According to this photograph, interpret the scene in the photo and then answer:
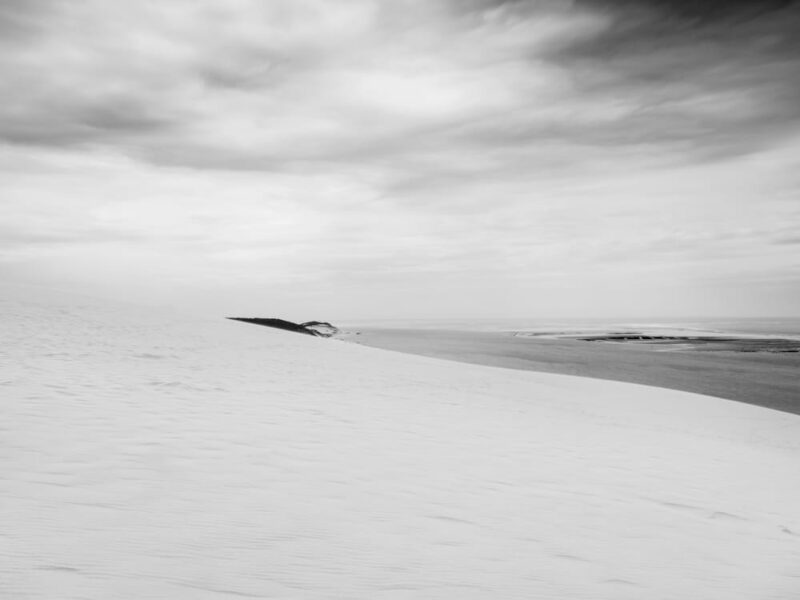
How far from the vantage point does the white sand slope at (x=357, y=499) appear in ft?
9.94

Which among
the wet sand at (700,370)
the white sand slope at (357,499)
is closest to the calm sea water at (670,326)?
the wet sand at (700,370)

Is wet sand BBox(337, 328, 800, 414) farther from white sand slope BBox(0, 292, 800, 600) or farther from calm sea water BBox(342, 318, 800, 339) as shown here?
calm sea water BBox(342, 318, 800, 339)

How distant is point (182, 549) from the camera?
3111 millimetres

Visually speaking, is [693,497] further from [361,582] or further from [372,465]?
[361,582]

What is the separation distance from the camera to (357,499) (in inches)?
171

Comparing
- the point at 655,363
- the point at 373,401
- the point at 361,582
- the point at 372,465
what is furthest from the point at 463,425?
the point at 655,363

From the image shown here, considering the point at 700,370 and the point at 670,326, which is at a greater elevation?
the point at 670,326

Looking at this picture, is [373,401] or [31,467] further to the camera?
[373,401]

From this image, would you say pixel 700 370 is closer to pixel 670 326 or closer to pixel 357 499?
pixel 357 499

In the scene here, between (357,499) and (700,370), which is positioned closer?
(357,499)

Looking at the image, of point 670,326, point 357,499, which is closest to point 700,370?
point 357,499

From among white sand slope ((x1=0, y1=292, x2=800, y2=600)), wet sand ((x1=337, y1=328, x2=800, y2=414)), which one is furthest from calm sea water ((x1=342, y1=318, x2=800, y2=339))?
white sand slope ((x1=0, y1=292, x2=800, y2=600))

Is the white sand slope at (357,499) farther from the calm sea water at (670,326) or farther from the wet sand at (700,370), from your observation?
the calm sea water at (670,326)

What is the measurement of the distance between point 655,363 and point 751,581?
102 ft
